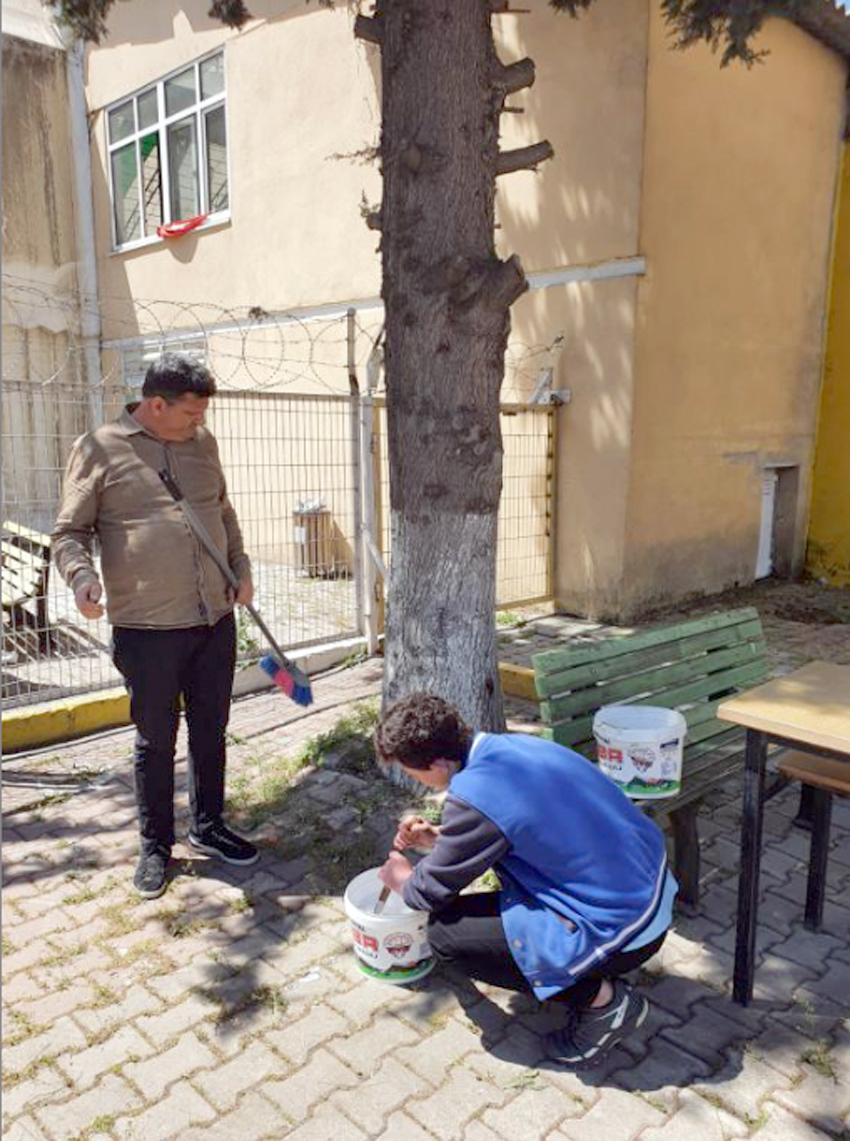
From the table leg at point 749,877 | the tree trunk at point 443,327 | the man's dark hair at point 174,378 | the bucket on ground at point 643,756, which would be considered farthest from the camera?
the tree trunk at point 443,327

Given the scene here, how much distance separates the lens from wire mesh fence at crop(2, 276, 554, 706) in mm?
5641

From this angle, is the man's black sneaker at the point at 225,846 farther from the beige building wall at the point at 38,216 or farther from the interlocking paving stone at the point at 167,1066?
the beige building wall at the point at 38,216

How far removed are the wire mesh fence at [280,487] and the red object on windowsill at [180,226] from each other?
3.60ft

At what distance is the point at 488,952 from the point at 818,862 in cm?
131

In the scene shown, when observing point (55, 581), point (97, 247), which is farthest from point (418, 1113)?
point (97, 247)

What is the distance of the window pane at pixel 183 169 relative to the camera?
10977mm

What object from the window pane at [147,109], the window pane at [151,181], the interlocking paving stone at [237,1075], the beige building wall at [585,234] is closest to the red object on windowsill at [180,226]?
the window pane at [151,181]

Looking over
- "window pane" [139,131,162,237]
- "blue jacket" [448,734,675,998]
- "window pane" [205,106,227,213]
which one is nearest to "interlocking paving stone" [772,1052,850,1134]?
"blue jacket" [448,734,675,998]

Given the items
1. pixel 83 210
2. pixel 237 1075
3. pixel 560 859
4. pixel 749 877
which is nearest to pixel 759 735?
pixel 749 877

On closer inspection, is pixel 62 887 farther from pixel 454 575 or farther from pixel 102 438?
pixel 454 575

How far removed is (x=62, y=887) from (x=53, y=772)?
115cm

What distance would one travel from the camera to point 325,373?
31.7 ft

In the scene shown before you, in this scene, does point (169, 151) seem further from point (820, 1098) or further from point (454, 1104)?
point (820, 1098)

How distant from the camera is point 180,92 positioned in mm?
11008
